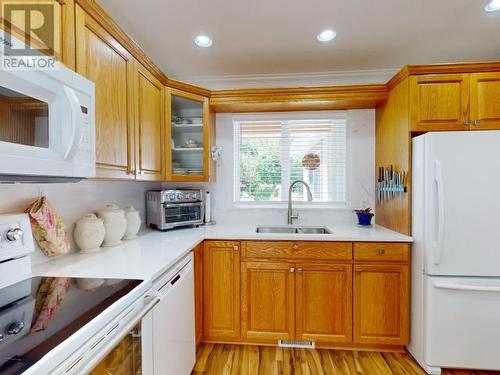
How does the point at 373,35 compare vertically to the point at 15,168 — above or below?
above

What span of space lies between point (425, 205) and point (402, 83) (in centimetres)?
98

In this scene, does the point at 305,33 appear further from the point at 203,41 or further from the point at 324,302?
the point at 324,302

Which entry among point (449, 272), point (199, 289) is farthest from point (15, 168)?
point (449, 272)

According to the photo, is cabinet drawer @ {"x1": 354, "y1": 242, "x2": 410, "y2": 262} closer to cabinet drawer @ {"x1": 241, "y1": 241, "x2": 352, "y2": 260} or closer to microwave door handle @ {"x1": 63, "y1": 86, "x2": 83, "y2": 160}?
cabinet drawer @ {"x1": 241, "y1": 241, "x2": 352, "y2": 260}

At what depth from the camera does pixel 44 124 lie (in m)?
0.90

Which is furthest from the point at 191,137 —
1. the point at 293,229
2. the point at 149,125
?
the point at 293,229

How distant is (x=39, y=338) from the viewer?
0.67 meters

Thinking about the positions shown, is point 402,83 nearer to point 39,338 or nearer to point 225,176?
point 225,176

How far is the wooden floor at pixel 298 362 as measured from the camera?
183 cm

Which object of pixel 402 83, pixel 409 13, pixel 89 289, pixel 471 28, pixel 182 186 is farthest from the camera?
pixel 182 186

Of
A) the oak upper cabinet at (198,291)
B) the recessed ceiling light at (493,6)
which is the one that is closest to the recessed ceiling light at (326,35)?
the recessed ceiling light at (493,6)

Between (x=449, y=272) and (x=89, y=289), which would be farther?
(x=449, y=272)

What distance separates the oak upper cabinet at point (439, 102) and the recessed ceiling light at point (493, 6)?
400 mm

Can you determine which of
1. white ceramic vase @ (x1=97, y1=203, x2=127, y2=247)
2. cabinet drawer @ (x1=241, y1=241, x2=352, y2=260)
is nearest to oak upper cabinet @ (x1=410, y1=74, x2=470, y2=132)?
cabinet drawer @ (x1=241, y1=241, x2=352, y2=260)
